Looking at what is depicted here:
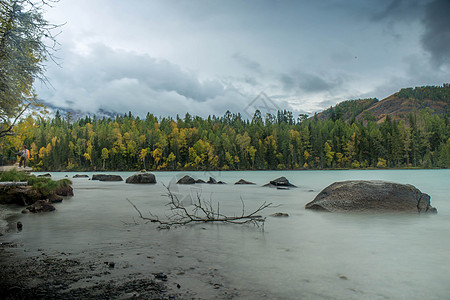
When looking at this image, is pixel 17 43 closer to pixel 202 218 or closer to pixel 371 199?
pixel 202 218

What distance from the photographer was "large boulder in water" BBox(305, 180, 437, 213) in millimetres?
10094

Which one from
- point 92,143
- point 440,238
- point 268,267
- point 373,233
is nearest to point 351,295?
point 268,267

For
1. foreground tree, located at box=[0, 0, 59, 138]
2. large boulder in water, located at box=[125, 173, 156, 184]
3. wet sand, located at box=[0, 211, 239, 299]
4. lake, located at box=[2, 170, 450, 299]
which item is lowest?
lake, located at box=[2, 170, 450, 299]

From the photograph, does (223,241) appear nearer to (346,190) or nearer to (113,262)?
(113,262)

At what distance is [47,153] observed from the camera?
362 feet

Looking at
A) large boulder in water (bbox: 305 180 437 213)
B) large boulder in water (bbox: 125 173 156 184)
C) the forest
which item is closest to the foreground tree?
large boulder in water (bbox: 305 180 437 213)

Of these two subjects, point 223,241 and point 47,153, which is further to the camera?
point 47,153

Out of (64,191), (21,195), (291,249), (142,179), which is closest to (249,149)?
(142,179)

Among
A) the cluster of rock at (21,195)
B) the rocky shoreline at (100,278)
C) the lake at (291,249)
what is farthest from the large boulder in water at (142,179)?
the rocky shoreline at (100,278)

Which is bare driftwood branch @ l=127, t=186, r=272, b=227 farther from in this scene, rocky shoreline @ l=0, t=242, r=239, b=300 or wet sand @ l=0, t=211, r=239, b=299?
rocky shoreline @ l=0, t=242, r=239, b=300

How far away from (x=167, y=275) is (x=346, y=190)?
340 inches

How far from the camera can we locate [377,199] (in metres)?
10.2

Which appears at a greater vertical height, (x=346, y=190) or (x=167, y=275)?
(x=346, y=190)

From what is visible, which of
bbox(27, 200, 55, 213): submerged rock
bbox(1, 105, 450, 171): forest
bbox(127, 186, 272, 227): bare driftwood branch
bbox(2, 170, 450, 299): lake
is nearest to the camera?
bbox(2, 170, 450, 299): lake
